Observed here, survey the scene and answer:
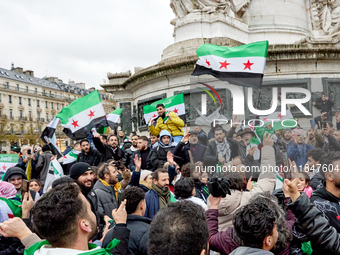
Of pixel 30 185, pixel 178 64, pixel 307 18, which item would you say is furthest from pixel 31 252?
pixel 307 18

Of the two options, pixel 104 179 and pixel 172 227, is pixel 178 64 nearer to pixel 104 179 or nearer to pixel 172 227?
pixel 104 179

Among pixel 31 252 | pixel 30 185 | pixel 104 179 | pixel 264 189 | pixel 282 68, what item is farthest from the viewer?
pixel 282 68

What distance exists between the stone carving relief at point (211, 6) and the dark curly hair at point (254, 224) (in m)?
12.7

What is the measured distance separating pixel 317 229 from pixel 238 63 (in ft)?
9.73

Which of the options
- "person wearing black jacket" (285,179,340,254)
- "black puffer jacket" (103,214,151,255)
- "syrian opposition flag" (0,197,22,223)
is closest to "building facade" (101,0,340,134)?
"syrian opposition flag" (0,197,22,223)

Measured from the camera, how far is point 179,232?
225cm

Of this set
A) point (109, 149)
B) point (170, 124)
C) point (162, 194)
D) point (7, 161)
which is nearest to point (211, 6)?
point (170, 124)

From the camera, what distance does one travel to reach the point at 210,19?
14.1m

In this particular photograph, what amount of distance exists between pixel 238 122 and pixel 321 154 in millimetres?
1208

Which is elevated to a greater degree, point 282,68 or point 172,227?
point 282,68

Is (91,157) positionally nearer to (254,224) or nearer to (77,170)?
(77,170)

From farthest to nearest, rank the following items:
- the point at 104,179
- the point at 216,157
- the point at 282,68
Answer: the point at 282,68 < the point at 104,179 < the point at 216,157

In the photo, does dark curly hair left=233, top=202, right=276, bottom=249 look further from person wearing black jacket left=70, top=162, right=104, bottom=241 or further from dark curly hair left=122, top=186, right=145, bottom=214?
person wearing black jacket left=70, top=162, right=104, bottom=241

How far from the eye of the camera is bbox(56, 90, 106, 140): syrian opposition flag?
9.80 metres
